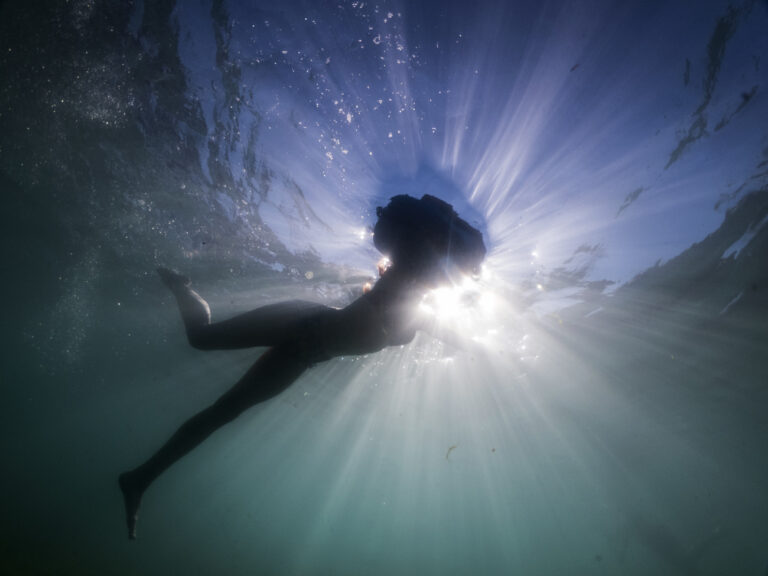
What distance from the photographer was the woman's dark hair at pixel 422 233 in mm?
3883

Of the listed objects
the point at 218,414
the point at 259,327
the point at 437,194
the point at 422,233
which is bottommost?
the point at 218,414

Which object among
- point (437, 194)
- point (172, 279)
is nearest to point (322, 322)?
point (172, 279)

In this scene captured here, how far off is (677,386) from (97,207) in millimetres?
26433

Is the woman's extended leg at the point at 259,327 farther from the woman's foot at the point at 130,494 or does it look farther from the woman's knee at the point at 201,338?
the woman's foot at the point at 130,494

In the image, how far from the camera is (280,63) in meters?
5.72

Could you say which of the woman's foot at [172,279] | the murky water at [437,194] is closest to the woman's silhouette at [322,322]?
the woman's foot at [172,279]

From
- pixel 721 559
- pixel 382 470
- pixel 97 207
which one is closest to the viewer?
pixel 97 207

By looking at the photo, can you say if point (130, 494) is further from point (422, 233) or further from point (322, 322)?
point (422, 233)

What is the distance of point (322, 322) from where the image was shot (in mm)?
3766

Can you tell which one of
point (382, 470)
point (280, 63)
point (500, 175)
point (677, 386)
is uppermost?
point (280, 63)

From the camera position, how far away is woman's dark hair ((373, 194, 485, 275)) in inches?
153

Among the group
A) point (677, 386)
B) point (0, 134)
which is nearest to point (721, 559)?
point (677, 386)

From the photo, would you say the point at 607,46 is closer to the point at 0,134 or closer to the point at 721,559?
the point at 0,134

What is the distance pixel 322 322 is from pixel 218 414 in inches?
56.9
